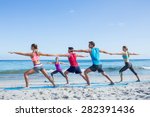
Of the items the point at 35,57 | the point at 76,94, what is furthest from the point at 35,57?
the point at 76,94

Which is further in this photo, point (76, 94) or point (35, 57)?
point (35, 57)

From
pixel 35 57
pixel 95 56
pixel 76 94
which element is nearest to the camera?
pixel 76 94

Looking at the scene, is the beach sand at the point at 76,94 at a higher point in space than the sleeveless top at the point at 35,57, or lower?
lower

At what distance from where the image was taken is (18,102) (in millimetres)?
7340

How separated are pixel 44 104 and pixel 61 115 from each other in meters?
0.73

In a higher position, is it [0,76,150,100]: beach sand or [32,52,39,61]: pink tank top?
Answer: [32,52,39,61]: pink tank top

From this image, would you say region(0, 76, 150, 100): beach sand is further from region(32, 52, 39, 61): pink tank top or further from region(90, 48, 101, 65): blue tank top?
region(90, 48, 101, 65): blue tank top

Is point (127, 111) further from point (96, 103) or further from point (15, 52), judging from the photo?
point (15, 52)

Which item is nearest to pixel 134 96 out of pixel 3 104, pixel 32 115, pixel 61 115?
pixel 61 115

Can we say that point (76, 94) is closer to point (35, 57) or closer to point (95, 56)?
point (35, 57)

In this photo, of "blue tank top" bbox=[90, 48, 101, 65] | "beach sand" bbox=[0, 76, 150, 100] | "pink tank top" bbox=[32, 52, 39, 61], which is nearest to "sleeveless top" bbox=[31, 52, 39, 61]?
"pink tank top" bbox=[32, 52, 39, 61]

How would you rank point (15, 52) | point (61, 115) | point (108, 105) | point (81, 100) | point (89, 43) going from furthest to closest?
point (89, 43)
point (15, 52)
point (81, 100)
point (108, 105)
point (61, 115)

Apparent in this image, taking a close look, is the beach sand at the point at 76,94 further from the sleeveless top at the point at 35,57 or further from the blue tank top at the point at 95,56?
the blue tank top at the point at 95,56

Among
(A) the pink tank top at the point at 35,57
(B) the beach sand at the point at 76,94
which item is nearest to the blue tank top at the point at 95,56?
(B) the beach sand at the point at 76,94
